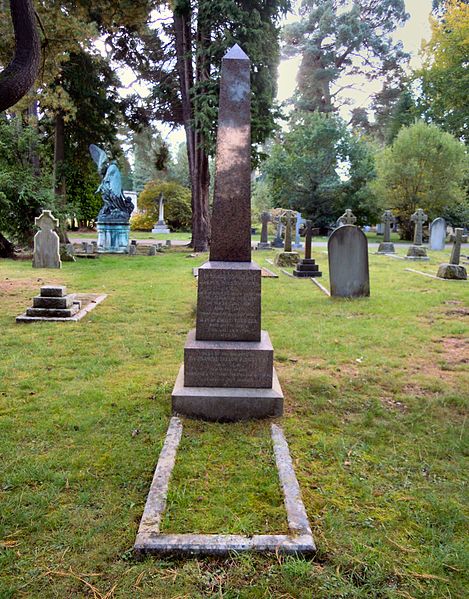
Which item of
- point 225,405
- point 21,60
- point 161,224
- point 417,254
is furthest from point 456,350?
point 161,224

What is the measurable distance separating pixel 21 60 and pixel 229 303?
2.86 m

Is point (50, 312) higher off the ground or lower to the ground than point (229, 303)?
lower

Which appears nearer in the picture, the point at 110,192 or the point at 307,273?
the point at 307,273

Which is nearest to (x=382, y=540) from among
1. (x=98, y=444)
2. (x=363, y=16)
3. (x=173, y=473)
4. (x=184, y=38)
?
(x=173, y=473)

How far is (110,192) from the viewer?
1883 cm

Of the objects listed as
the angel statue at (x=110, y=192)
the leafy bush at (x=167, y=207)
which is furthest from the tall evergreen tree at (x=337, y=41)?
the angel statue at (x=110, y=192)

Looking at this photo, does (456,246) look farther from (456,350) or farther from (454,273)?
(456,350)

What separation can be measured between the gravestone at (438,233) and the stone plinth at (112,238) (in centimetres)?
1424

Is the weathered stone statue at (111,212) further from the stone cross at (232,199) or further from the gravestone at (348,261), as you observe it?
the stone cross at (232,199)

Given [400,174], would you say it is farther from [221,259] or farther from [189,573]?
[189,573]

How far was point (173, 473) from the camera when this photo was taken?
279 cm

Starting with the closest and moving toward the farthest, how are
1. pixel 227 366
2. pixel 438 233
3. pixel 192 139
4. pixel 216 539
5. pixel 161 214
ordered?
pixel 216 539
pixel 227 366
pixel 192 139
pixel 438 233
pixel 161 214

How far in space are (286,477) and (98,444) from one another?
4.54 ft

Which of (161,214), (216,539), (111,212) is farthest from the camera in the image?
(161,214)
